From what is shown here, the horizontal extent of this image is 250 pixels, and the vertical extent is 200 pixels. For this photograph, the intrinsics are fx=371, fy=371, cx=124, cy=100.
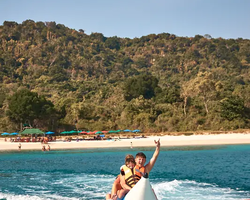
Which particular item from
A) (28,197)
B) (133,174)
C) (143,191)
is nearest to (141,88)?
(28,197)

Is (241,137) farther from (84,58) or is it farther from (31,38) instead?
(31,38)

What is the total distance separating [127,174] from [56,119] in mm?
49123

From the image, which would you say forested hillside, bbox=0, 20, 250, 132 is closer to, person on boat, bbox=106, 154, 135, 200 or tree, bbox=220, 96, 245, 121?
tree, bbox=220, 96, 245, 121

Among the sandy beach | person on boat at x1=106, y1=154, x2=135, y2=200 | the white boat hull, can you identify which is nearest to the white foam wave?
person on boat at x1=106, y1=154, x2=135, y2=200

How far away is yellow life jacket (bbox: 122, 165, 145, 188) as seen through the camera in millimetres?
7454

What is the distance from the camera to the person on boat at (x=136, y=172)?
7.43m

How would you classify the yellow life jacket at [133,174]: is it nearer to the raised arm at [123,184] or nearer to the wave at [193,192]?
the raised arm at [123,184]

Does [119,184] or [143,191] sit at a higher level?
[143,191]

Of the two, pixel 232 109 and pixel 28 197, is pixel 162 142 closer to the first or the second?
pixel 232 109

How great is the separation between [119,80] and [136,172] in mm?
94112

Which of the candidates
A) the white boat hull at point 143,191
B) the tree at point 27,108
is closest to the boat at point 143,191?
the white boat hull at point 143,191

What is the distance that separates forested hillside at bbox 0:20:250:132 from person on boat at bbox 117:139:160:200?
42.0 meters

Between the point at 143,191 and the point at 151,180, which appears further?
the point at 151,180

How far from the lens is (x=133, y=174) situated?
748 cm
